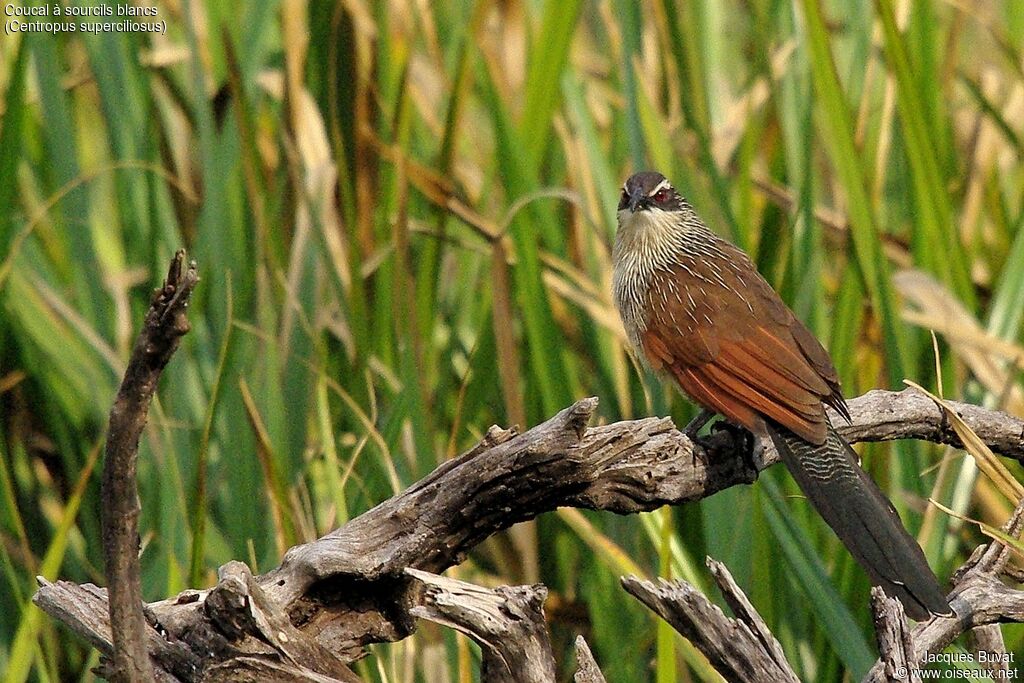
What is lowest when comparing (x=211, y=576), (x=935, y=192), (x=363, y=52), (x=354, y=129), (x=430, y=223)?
(x=211, y=576)

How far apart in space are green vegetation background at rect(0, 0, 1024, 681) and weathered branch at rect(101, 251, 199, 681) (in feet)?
2.64


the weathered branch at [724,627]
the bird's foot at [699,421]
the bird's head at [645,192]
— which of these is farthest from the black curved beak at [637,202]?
the weathered branch at [724,627]

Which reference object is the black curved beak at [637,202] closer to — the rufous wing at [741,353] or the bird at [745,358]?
the bird at [745,358]

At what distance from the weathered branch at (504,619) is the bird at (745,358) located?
0.52m

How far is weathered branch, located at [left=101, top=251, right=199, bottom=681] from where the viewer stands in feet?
3.13

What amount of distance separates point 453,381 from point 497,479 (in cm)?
134

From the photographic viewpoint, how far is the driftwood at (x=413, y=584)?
4.53ft

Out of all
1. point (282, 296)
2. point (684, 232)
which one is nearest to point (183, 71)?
point (282, 296)

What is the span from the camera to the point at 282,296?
271 cm

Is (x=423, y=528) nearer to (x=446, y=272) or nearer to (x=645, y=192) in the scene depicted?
(x=645, y=192)

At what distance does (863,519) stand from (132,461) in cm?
114

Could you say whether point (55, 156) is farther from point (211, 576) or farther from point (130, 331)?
point (211, 576)

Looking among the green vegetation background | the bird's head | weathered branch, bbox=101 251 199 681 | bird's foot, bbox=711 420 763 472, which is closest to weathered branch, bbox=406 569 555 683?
weathered branch, bbox=101 251 199 681

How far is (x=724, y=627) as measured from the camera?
1.35 metres
